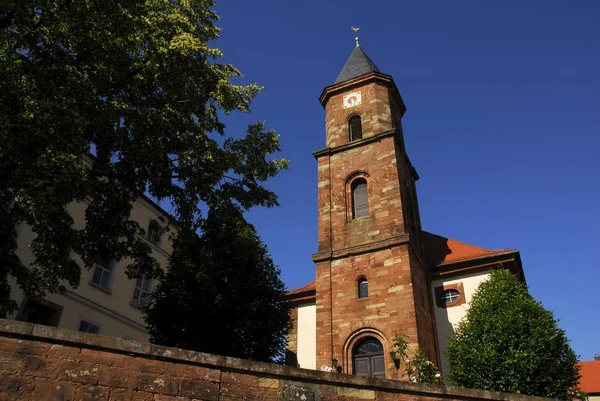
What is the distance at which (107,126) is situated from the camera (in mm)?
11617

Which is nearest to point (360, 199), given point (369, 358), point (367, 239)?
point (367, 239)

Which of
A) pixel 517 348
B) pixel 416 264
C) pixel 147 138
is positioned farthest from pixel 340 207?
pixel 147 138

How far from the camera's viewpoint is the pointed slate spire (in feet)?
87.8

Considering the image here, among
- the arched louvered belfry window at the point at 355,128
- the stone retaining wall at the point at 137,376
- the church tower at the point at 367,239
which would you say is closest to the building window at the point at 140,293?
the church tower at the point at 367,239

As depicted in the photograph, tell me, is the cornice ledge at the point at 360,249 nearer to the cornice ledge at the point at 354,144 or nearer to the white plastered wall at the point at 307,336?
the white plastered wall at the point at 307,336

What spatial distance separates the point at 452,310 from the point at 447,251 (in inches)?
139

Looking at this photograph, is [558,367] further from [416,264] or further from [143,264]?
[143,264]

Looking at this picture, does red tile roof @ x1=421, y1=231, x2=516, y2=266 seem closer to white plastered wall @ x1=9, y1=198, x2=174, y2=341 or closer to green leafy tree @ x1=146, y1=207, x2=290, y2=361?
green leafy tree @ x1=146, y1=207, x2=290, y2=361

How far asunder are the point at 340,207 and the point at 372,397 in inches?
608

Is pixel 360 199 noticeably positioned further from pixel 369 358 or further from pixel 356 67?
pixel 356 67

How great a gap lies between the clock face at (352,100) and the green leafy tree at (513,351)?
12.5 metres

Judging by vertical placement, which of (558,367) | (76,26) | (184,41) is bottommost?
(558,367)

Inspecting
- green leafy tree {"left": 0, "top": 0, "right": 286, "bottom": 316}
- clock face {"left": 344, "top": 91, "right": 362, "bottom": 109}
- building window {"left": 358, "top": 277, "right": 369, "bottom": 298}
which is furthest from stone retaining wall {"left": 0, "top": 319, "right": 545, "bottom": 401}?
clock face {"left": 344, "top": 91, "right": 362, "bottom": 109}

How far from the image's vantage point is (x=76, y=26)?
10.4m
